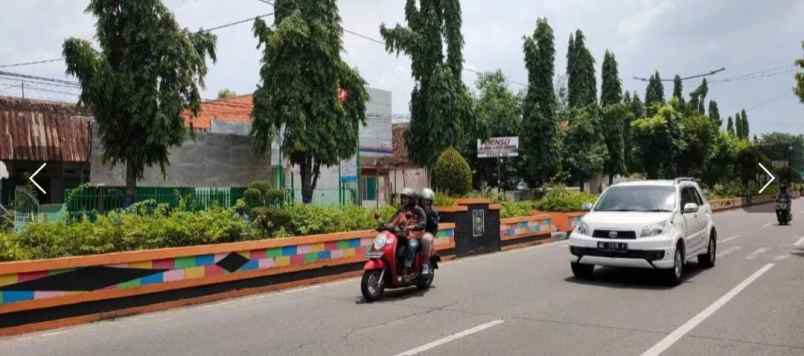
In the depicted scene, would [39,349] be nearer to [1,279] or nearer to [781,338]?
[1,279]

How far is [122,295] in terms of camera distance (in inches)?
322

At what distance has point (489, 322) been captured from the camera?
7.52 m

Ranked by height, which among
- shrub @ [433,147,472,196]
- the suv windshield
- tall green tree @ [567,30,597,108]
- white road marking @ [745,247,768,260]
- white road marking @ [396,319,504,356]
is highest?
tall green tree @ [567,30,597,108]

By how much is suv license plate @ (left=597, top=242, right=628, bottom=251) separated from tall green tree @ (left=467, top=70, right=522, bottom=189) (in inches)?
1045

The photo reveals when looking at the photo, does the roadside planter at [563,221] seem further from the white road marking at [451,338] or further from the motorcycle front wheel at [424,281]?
the white road marking at [451,338]

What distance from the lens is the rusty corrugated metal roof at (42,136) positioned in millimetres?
21734

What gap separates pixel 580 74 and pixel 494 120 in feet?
23.2

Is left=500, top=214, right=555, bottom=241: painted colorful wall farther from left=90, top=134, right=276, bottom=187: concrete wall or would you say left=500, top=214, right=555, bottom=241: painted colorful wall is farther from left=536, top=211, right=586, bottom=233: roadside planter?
left=90, top=134, right=276, bottom=187: concrete wall

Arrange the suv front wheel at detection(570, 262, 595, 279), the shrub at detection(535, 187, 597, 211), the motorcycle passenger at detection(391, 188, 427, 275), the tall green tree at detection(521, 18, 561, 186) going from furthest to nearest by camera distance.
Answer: the tall green tree at detection(521, 18, 561, 186) < the shrub at detection(535, 187, 597, 211) < the suv front wheel at detection(570, 262, 595, 279) < the motorcycle passenger at detection(391, 188, 427, 275)

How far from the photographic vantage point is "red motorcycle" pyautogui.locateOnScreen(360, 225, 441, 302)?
29.7 ft

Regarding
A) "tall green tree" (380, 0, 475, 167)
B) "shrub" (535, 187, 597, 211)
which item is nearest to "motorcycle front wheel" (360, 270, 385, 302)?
"shrub" (535, 187, 597, 211)

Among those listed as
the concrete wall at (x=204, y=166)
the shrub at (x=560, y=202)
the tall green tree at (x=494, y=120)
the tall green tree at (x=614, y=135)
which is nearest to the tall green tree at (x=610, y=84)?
the tall green tree at (x=614, y=135)

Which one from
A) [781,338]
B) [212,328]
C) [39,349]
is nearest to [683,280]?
[781,338]

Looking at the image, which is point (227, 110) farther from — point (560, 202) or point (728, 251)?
point (728, 251)
